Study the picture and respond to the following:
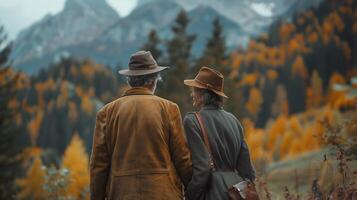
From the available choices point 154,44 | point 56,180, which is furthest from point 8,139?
point 154,44

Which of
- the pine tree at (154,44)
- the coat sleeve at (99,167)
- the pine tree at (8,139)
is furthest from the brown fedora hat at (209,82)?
the pine tree at (154,44)

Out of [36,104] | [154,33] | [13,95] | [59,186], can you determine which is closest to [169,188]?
[59,186]

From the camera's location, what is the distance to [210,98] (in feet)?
15.0

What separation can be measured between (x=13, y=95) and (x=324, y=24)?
11319 centimetres

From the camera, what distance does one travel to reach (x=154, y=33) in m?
32.8

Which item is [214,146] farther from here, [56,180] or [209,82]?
[56,180]

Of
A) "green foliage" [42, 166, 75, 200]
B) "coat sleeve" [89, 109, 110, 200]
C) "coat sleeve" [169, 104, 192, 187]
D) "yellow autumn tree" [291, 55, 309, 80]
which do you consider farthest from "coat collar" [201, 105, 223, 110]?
"yellow autumn tree" [291, 55, 309, 80]

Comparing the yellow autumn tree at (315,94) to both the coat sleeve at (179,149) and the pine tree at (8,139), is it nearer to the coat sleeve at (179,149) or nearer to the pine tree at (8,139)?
the pine tree at (8,139)

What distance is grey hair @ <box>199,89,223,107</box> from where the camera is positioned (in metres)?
4.54

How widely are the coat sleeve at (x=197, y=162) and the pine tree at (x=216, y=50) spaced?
27.4 meters

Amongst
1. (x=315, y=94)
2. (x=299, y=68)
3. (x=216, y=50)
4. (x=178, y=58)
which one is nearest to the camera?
(x=178, y=58)

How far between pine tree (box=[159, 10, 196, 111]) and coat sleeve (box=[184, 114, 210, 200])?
77.9 feet

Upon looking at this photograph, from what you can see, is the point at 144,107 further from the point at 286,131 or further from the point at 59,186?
A: the point at 286,131

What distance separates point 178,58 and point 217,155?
2997 cm
